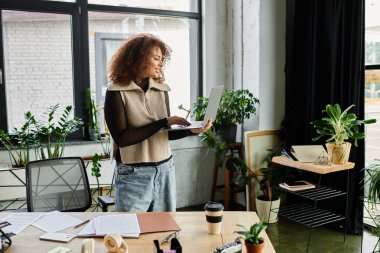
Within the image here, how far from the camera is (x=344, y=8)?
133 inches

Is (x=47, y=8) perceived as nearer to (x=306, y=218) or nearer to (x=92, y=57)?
(x=92, y=57)

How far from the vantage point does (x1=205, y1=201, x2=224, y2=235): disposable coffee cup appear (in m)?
1.68

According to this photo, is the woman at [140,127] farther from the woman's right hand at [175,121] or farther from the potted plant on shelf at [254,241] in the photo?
the potted plant on shelf at [254,241]

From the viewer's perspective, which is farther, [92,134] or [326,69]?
[92,134]

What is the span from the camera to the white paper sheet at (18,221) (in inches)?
69.9

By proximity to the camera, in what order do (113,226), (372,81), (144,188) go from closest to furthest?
(113,226) < (144,188) < (372,81)

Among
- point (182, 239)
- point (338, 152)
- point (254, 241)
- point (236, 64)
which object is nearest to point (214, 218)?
point (182, 239)

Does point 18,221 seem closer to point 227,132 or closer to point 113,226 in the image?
point 113,226

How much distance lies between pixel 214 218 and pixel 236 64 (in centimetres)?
282

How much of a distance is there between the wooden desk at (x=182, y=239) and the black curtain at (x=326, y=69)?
6.46 ft

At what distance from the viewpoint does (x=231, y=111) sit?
3.85 metres

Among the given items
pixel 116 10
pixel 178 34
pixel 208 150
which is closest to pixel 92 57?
pixel 116 10

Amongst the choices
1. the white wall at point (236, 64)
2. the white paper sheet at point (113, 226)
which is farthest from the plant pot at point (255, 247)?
the white wall at point (236, 64)

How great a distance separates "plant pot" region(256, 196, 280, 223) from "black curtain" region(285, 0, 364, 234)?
0.52 metres
